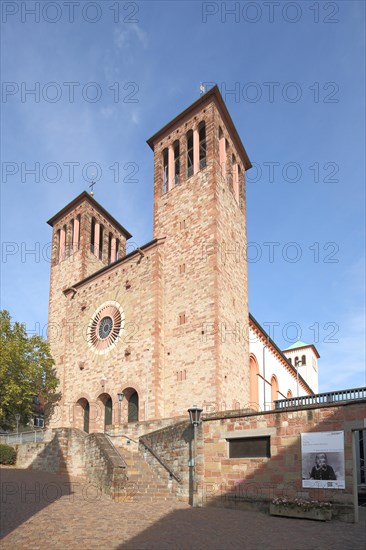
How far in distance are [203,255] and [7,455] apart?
46.9 ft

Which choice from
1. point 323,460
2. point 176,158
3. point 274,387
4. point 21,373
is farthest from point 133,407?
point 176,158

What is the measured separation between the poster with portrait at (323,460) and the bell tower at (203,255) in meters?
8.88

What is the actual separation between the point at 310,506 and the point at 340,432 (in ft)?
6.77

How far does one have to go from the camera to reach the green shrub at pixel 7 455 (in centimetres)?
2450

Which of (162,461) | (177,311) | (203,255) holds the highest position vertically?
(203,255)

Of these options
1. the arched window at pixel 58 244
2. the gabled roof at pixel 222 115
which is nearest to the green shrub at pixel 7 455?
the arched window at pixel 58 244

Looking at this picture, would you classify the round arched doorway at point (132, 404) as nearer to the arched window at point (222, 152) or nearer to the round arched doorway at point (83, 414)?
the round arched doorway at point (83, 414)

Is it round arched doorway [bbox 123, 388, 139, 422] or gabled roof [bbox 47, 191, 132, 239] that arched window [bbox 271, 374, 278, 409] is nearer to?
round arched doorway [bbox 123, 388, 139, 422]

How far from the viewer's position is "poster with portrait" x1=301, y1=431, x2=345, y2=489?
42.7 ft

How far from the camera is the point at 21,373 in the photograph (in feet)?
97.6

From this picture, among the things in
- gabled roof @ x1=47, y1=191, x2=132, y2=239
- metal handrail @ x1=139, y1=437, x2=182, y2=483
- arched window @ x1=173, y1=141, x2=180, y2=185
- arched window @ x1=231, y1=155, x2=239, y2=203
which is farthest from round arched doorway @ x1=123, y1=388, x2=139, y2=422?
gabled roof @ x1=47, y1=191, x2=132, y2=239

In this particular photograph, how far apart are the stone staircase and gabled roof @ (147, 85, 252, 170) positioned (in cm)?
2114

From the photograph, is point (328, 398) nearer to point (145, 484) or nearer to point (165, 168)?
point (145, 484)

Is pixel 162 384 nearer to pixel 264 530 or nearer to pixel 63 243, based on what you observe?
pixel 264 530
